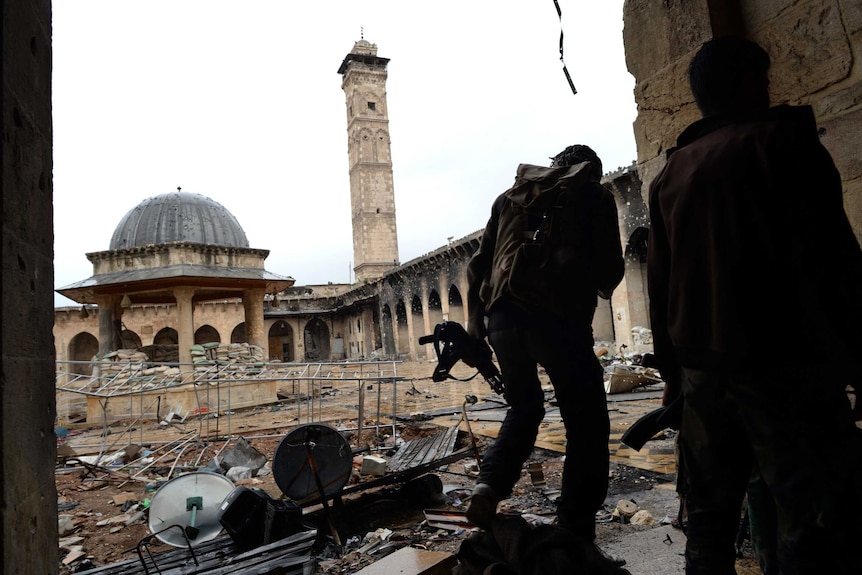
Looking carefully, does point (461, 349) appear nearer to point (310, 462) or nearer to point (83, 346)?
point (310, 462)

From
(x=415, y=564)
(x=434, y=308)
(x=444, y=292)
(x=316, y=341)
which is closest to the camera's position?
(x=415, y=564)

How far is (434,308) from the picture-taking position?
26297 millimetres

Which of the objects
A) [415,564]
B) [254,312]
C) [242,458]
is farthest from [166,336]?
[415,564]

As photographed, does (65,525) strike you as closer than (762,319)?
No

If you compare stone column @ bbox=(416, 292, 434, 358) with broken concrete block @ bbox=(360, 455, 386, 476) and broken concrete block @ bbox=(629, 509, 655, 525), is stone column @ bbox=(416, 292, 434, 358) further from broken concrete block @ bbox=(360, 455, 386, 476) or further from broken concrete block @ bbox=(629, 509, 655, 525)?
broken concrete block @ bbox=(629, 509, 655, 525)

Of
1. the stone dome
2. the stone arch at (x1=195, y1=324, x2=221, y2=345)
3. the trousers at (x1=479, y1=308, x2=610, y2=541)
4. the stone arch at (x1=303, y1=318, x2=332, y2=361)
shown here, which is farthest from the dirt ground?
the stone arch at (x1=303, y1=318, x2=332, y2=361)

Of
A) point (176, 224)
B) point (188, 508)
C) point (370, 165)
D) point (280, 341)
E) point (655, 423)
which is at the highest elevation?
point (370, 165)

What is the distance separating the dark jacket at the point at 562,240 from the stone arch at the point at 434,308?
2366 cm

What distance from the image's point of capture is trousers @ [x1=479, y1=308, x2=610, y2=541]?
1902 millimetres

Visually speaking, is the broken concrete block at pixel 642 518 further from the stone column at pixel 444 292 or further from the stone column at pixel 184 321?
the stone column at pixel 444 292

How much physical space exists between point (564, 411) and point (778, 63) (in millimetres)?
1899

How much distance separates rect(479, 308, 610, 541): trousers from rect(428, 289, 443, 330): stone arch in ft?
77.8

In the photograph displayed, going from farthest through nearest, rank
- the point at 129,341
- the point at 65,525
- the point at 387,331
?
1. the point at 387,331
2. the point at 129,341
3. the point at 65,525

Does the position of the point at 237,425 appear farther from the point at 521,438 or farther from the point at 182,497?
the point at 521,438
